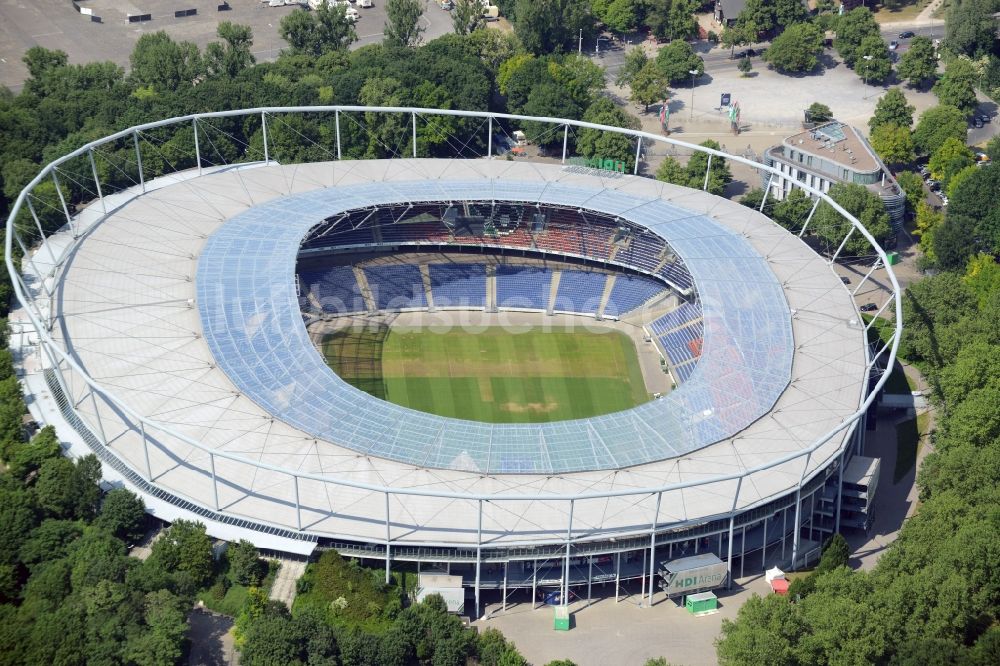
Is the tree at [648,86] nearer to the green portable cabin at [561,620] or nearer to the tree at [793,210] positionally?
the tree at [793,210]

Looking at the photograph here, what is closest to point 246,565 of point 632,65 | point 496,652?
point 496,652

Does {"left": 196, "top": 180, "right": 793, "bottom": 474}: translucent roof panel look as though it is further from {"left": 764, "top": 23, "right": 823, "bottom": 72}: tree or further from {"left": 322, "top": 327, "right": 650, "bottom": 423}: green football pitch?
{"left": 764, "top": 23, "right": 823, "bottom": 72}: tree

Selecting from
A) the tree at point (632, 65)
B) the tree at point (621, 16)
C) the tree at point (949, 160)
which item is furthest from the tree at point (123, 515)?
the tree at point (621, 16)

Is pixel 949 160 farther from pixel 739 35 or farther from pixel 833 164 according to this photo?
pixel 739 35

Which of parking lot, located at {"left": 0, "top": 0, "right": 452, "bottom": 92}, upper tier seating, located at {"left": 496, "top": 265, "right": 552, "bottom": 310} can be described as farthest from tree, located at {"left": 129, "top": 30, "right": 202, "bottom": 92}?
upper tier seating, located at {"left": 496, "top": 265, "right": 552, "bottom": 310}

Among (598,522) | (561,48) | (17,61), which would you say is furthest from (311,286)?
(17,61)
